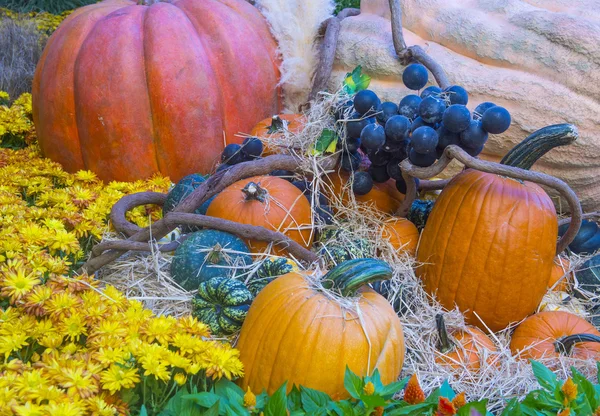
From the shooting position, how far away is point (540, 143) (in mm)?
1788

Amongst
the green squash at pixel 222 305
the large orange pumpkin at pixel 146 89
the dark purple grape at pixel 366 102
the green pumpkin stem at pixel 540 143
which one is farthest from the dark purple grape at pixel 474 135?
the large orange pumpkin at pixel 146 89

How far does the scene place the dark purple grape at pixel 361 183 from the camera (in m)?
2.24

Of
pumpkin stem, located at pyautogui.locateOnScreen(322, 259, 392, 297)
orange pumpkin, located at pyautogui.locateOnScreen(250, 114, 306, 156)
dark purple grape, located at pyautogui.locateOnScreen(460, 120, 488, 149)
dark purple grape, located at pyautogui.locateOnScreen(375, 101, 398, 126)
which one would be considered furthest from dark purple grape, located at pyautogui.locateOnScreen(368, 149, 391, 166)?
pumpkin stem, located at pyautogui.locateOnScreen(322, 259, 392, 297)

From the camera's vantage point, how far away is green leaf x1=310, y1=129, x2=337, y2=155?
2.22 meters

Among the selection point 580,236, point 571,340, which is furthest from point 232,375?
point 580,236

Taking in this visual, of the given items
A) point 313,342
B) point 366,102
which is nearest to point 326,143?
point 366,102

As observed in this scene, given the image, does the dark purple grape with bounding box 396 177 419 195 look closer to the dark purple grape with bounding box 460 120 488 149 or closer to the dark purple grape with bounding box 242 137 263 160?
the dark purple grape with bounding box 460 120 488 149

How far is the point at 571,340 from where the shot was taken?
174 centimetres

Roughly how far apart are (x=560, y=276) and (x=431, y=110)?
0.81 metres

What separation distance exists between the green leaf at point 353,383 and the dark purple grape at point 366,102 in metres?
1.10

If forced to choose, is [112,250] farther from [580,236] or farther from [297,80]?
[580,236]

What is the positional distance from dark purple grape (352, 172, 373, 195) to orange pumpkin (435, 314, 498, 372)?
2.19ft

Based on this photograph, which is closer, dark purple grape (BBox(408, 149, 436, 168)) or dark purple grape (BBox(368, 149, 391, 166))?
dark purple grape (BBox(408, 149, 436, 168))

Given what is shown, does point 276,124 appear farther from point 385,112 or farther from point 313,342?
point 313,342
